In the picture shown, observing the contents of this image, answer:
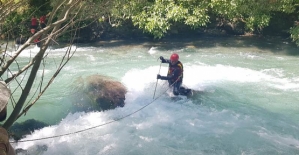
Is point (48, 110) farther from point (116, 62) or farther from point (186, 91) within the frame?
point (116, 62)

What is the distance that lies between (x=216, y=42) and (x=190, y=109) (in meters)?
7.41

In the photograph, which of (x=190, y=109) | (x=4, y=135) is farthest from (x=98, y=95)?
(x=4, y=135)

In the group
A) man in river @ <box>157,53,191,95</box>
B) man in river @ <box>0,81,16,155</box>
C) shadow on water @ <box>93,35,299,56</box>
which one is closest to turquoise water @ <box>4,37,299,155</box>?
man in river @ <box>157,53,191,95</box>

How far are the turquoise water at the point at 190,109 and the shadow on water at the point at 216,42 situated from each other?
1.78ft

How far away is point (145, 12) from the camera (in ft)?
46.2

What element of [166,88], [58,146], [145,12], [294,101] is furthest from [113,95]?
[145,12]

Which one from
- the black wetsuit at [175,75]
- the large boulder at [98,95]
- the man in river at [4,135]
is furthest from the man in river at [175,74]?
the man in river at [4,135]

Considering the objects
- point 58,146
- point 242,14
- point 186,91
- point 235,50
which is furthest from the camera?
point 242,14

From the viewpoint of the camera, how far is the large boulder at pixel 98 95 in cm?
795

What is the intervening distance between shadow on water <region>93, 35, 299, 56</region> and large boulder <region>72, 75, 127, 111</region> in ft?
19.3

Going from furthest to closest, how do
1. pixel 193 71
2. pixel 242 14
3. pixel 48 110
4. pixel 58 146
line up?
pixel 242 14, pixel 193 71, pixel 48 110, pixel 58 146

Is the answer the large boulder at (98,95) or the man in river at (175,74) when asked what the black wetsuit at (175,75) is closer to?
the man in river at (175,74)

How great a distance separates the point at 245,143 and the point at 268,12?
9080 mm

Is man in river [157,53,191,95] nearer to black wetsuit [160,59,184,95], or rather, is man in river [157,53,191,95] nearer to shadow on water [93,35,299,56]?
black wetsuit [160,59,184,95]
